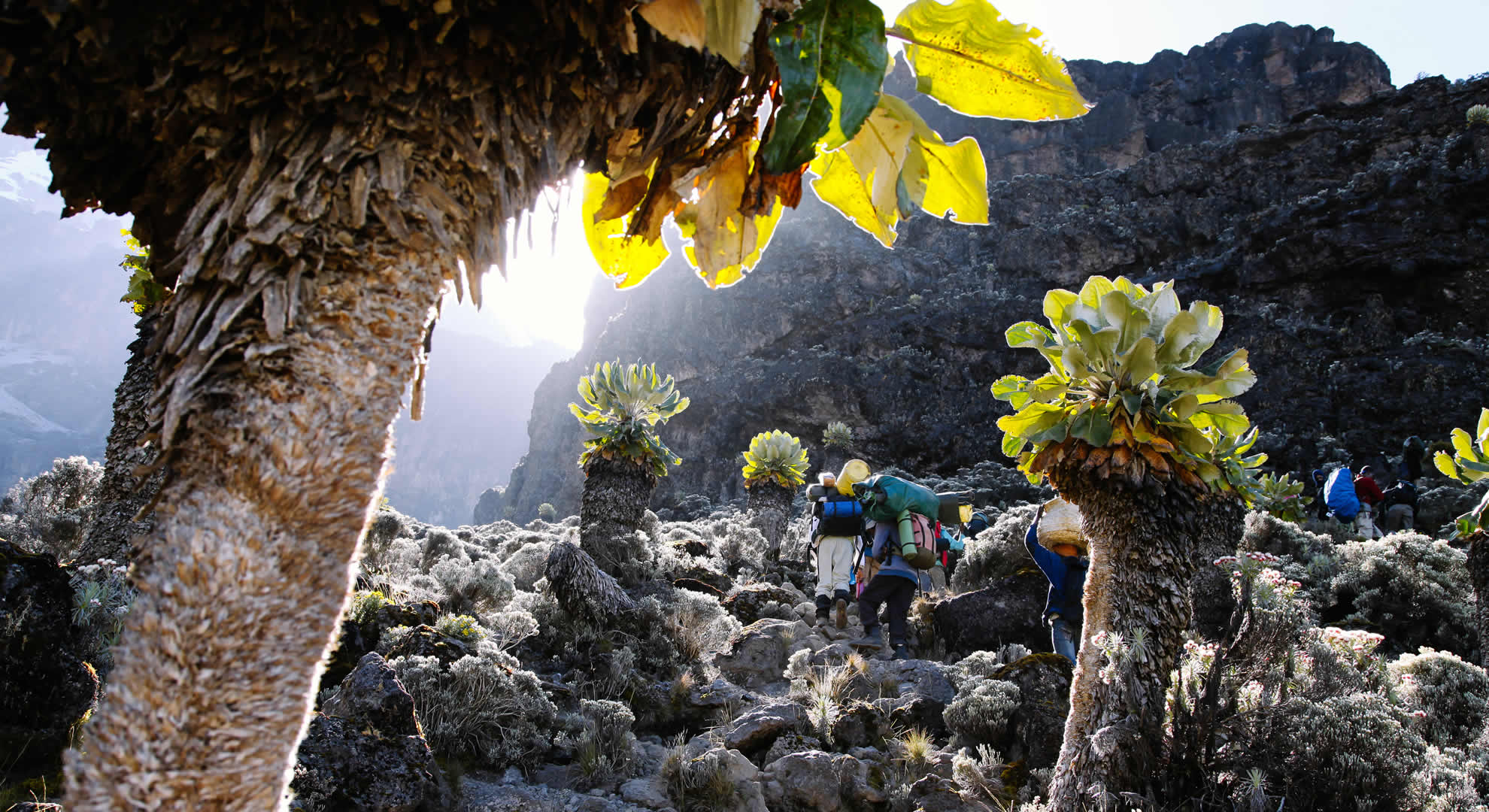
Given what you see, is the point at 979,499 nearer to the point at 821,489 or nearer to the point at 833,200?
the point at 821,489

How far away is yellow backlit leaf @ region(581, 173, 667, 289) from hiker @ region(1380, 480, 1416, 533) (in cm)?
1683

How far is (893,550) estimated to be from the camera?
25.2ft

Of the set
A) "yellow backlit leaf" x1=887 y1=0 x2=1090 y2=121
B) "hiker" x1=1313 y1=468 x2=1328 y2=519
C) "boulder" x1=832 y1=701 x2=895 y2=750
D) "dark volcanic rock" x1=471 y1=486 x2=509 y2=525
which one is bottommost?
"boulder" x1=832 y1=701 x2=895 y2=750

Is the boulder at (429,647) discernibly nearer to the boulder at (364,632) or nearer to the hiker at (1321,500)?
the boulder at (364,632)

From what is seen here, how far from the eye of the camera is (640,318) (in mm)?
55656

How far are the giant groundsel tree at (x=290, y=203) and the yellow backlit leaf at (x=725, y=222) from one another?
0.20 meters

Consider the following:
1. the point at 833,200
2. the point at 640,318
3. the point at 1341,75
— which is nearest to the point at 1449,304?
the point at 1341,75

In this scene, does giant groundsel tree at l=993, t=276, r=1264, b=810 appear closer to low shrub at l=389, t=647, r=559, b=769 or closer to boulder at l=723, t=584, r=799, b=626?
low shrub at l=389, t=647, r=559, b=769

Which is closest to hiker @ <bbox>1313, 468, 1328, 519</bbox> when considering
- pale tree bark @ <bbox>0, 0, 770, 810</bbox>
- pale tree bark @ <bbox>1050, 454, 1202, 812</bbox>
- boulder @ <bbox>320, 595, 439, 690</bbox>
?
pale tree bark @ <bbox>1050, 454, 1202, 812</bbox>

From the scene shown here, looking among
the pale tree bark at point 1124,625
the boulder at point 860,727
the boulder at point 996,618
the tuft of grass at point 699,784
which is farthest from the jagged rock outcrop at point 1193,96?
the tuft of grass at point 699,784

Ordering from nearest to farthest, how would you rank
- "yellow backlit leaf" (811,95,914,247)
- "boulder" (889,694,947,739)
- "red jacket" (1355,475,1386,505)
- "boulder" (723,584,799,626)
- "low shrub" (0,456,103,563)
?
1. "yellow backlit leaf" (811,95,914,247)
2. "boulder" (889,694,947,739)
3. "boulder" (723,584,799,626)
4. "low shrub" (0,456,103,563)
5. "red jacket" (1355,475,1386,505)

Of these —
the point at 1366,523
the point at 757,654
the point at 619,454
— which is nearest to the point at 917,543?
the point at 757,654

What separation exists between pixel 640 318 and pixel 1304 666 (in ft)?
173

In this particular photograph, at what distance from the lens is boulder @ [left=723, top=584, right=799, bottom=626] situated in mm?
9141
